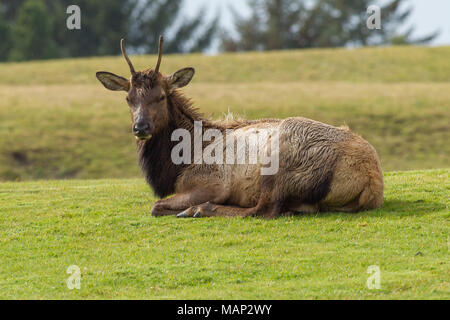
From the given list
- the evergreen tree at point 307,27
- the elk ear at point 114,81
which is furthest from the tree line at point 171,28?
the elk ear at point 114,81

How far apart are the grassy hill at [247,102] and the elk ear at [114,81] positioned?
1489 centimetres

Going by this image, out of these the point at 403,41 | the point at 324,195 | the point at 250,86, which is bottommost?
the point at 324,195

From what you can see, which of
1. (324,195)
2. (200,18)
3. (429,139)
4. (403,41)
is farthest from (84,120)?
(403,41)

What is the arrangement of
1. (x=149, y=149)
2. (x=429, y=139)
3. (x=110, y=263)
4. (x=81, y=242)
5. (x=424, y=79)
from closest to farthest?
(x=110, y=263) → (x=81, y=242) → (x=149, y=149) → (x=429, y=139) → (x=424, y=79)

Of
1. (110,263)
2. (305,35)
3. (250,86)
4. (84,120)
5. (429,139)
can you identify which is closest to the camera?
(110,263)

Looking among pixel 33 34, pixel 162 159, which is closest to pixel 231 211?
pixel 162 159

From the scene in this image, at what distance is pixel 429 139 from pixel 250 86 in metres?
13.0

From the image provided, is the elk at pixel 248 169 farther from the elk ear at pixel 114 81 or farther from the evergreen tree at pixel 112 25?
the evergreen tree at pixel 112 25

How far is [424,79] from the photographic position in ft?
145

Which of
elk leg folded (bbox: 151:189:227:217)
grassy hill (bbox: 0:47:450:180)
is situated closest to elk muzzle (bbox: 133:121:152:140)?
elk leg folded (bbox: 151:189:227:217)

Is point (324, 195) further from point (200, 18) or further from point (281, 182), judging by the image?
point (200, 18)

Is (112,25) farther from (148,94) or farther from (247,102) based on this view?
(148,94)

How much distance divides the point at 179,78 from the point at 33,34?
180 ft

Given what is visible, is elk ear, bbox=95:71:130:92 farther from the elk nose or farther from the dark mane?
the elk nose
